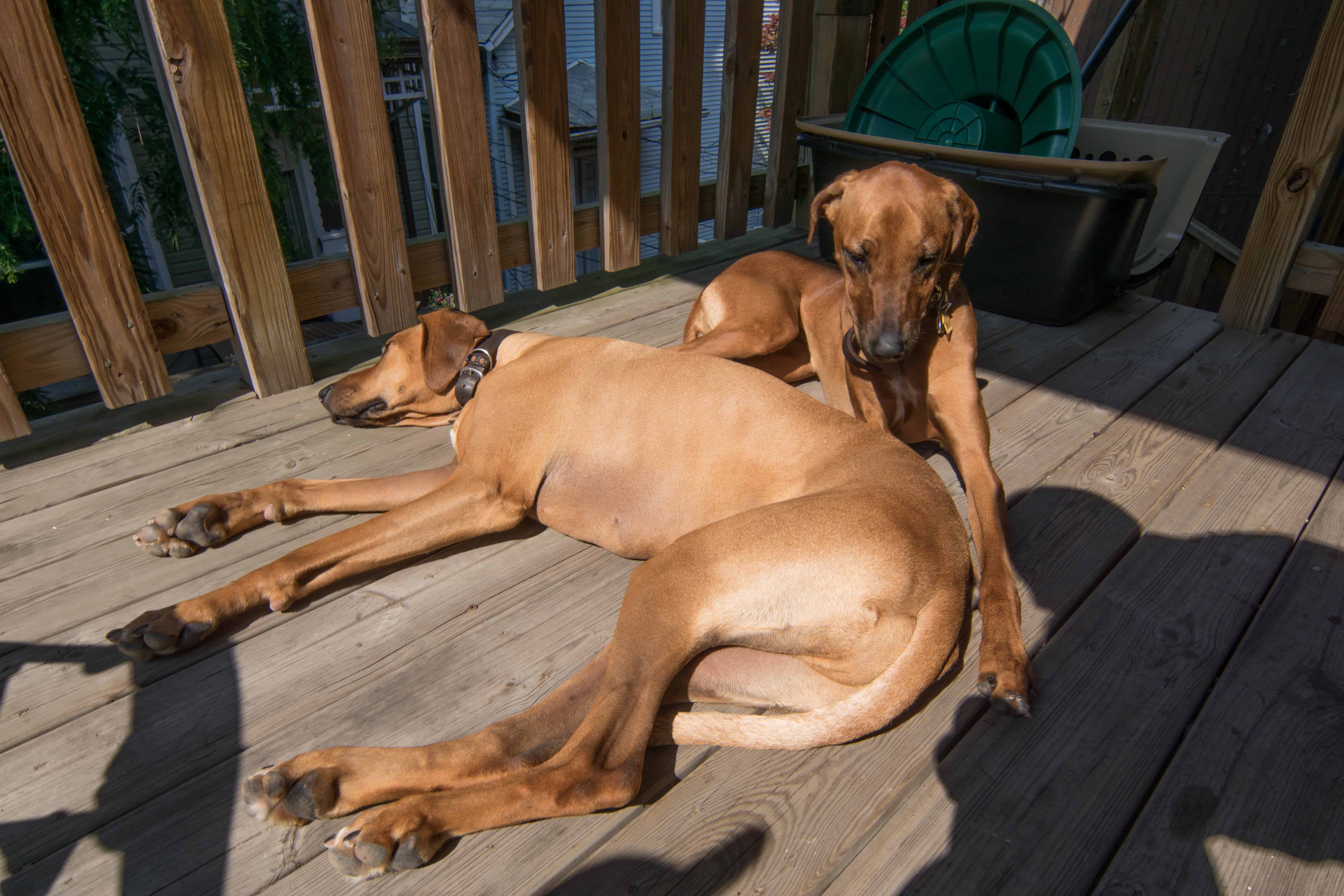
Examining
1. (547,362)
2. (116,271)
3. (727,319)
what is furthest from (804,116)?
(116,271)

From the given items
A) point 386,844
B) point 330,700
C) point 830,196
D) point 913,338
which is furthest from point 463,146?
point 386,844

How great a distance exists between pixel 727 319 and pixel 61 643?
9.05 ft

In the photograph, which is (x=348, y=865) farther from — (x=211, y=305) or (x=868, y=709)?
(x=211, y=305)

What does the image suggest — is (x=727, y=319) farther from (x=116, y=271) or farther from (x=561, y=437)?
(x=116, y=271)

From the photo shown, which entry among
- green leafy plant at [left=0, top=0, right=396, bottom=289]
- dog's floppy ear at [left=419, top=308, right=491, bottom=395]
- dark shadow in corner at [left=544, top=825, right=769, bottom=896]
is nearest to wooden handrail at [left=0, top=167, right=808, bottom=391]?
dog's floppy ear at [left=419, top=308, right=491, bottom=395]

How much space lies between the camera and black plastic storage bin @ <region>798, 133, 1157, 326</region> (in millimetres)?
3678

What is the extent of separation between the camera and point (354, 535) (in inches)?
95.3

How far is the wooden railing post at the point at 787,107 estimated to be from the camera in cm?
519

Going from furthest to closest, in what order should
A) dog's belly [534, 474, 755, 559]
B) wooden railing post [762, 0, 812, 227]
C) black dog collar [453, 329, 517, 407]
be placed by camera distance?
wooden railing post [762, 0, 812, 227]
black dog collar [453, 329, 517, 407]
dog's belly [534, 474, 755, 559]

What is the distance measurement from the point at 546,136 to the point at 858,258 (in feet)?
6.79

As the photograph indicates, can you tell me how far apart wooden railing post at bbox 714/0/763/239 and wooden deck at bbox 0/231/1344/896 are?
290cm

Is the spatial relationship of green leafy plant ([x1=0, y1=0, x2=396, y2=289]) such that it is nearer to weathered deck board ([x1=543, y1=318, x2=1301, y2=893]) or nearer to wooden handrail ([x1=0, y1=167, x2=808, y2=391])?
wooden handrail ([x1=0, y1=167, x2=808, y2=391])

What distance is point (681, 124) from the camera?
15.6 ft

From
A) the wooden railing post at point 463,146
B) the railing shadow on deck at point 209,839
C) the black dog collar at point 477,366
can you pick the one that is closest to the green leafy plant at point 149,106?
the wooden railing post at point 463,146
